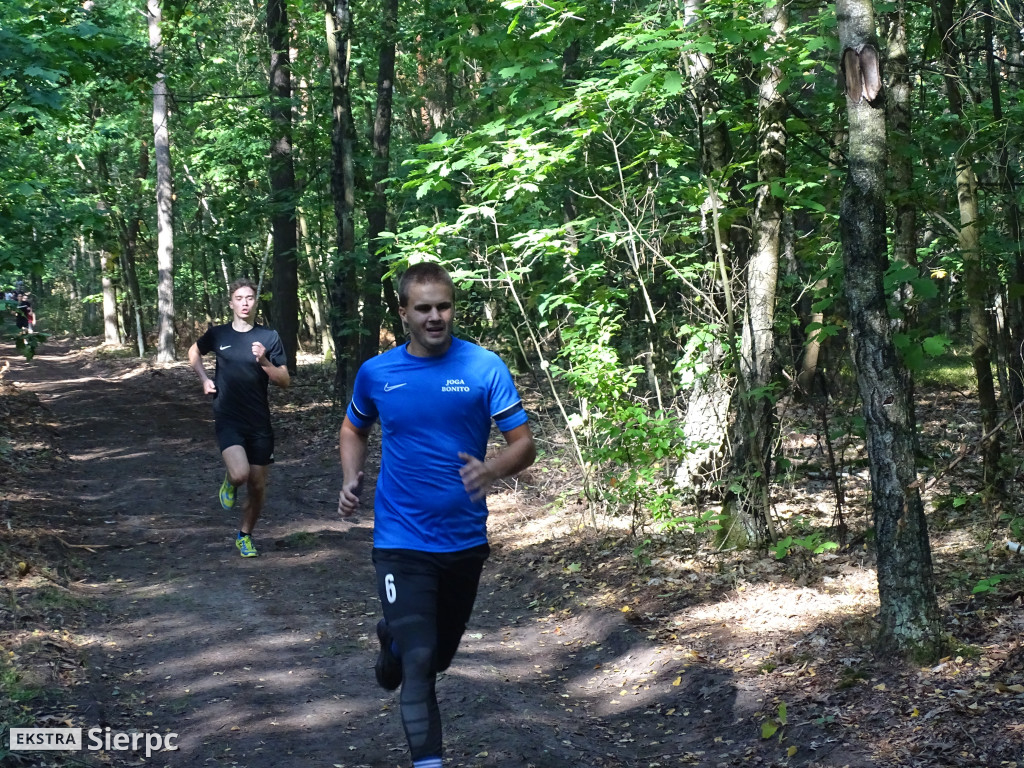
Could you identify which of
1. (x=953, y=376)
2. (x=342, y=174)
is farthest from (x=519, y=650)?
(x=953, y=376)

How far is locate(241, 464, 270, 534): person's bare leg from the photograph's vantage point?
30.0ft

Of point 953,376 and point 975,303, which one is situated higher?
point 975,303

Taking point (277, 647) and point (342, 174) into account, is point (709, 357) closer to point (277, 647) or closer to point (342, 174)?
point (277, 647)

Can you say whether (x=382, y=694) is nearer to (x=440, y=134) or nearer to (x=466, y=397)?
(x=466, y=397)

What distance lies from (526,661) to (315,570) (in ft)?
9.48

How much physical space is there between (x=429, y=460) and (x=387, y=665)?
1.04m

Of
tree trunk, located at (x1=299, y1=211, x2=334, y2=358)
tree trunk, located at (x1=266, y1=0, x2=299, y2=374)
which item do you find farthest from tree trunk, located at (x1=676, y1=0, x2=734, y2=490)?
tree trunk, located at (x1=299, y1=211, x2=334, y2=358)

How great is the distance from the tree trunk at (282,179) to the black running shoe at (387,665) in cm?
1403

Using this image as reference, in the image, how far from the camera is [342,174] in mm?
17406

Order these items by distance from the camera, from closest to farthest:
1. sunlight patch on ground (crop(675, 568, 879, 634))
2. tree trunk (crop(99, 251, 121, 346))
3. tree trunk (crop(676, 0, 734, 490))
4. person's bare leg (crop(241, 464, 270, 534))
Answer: sunlight patch on ground (crop(675, 568, 879, 634)) < tree trunk (crop(676, 0, 734, 490)) < person's bare leg (crop(241, 464, 270, 534)) < tree trunk (crop(99, 251, 121, 346))

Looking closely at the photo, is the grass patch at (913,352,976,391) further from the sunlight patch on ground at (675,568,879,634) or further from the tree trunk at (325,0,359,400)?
the sunlight patch on ground at (675,568,879,634)

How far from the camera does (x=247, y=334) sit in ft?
29.4

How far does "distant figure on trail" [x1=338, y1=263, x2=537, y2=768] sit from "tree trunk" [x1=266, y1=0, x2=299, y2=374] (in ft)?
46.4

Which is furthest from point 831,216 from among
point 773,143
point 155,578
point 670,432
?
point 155,578
